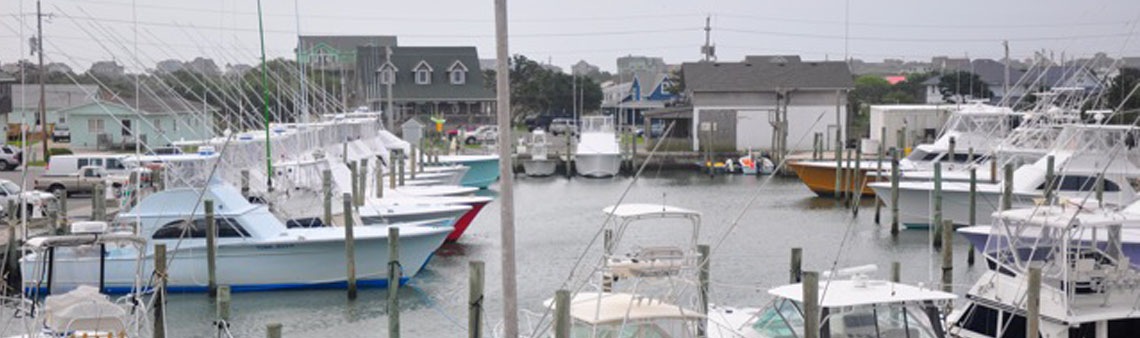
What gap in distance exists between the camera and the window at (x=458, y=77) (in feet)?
333

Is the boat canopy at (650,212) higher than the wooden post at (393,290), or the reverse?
the boat canopy at (650,212)

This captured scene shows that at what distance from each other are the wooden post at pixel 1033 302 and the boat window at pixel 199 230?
664 inches

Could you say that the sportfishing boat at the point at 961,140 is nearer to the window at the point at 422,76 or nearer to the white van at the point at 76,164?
the white van at the point at 76,164

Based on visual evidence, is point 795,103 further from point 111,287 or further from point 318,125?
point 111,287

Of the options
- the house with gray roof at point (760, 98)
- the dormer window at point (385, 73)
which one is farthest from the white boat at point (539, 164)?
the dormer window at point (385, 73)

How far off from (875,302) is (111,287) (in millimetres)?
17760

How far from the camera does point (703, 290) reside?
20.7 metres

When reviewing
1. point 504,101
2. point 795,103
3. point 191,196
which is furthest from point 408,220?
point 795,103

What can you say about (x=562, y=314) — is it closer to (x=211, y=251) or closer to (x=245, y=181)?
(x=211, y=251)

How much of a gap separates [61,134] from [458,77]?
30730mm

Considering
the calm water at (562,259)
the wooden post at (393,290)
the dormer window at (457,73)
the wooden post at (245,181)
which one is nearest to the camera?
the wooden post at (393,290)

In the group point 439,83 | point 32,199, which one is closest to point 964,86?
point 439,83

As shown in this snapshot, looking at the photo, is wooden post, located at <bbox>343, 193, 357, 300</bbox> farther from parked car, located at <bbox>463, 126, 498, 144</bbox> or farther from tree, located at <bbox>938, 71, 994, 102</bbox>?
tree, located at <bbox>938, 71, 994, 102</bbox>

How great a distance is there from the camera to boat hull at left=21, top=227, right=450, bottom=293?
1200 inches
